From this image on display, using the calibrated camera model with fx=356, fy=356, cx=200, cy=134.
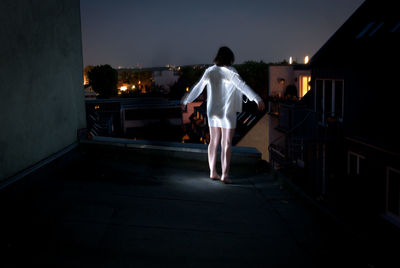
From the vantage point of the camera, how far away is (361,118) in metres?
10.2

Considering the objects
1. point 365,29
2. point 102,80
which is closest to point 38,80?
point 365,29

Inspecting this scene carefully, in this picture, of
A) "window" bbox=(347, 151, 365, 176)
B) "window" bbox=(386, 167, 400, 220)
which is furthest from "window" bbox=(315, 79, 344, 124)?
"window" bbox=(386, 167, 400, 220)

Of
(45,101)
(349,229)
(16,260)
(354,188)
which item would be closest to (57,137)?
(45,101)

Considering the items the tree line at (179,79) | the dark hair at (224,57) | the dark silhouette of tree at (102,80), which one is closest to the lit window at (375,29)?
the dark hair at (224,57)

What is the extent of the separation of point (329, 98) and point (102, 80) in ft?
132

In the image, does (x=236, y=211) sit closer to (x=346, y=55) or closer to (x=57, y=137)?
(x=57, y=137)

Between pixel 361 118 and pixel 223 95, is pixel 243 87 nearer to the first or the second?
pixel 223 95

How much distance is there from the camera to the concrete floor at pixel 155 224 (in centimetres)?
226

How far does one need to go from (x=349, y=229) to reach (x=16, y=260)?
7.35 feet

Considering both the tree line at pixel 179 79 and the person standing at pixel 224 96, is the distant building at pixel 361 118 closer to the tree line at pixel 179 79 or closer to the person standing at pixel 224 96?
the person standing at pixel 224 96

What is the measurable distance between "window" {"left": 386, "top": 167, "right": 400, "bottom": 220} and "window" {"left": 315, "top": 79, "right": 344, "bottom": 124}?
3.42 metres

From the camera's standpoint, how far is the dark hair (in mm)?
4332

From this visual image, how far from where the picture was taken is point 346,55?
Result: 1072 cm

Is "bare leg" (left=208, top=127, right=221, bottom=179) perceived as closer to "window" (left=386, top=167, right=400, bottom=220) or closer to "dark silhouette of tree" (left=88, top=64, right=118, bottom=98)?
"window" (left=386, top=167, right=400, bottom=220)
